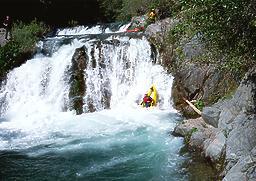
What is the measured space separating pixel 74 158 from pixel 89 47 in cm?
654

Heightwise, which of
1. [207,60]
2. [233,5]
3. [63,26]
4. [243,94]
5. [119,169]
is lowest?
[119,169]

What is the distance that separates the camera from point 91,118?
13.0 metres

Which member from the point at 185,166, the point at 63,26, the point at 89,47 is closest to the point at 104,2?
the point at 63,26

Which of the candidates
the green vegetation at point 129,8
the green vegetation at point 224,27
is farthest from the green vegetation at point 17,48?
the green vegetation at point 224,27

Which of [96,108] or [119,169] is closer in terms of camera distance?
[119,169]

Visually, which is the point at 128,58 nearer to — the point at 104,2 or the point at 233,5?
the point at 233,5

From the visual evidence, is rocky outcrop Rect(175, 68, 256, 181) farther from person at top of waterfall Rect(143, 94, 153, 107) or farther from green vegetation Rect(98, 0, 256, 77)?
person at top of waterfall Rect(143, 94, 153, 107)

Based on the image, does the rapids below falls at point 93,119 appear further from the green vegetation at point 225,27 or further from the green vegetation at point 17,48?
the green vegetation at point 225,27

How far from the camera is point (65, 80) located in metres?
14.9

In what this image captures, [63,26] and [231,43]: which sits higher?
[63,26]

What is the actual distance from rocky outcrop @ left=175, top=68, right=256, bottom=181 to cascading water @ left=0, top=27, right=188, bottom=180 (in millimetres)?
625

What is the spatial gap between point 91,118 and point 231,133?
19.4 ft

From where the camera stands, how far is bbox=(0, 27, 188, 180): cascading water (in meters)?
8.99

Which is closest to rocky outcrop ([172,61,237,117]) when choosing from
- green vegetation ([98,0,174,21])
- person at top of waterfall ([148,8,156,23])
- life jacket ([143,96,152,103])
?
life jacket ([143,96,152,103])
